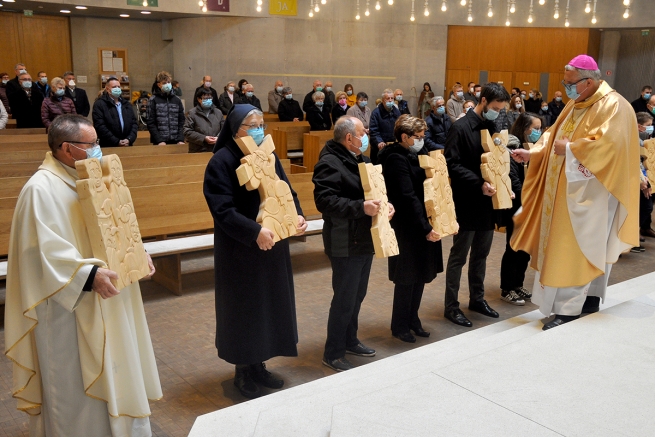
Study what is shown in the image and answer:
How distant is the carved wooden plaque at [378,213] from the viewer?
3.71 m

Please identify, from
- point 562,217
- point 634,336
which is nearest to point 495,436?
point 634,336

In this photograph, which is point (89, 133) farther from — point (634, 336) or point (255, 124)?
point (634, 336)

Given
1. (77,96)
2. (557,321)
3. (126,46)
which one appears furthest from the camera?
(126,46)

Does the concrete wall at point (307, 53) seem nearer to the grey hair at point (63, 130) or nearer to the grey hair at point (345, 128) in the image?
the grey hair at point (345, 128)

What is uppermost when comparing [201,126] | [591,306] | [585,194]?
[201,126]

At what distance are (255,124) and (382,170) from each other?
3.64 feet

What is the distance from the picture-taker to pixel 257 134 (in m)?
3.47

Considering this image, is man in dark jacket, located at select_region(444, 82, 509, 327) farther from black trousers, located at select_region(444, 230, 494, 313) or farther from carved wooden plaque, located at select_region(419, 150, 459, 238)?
carved wooden plaque, located at select_region(419, 150, 459, 238)

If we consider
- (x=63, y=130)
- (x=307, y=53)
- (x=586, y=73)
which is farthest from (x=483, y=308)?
(x=307, y=53)

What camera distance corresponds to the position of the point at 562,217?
155 inches

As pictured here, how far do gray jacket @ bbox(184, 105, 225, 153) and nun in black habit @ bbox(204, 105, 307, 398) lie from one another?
3.77 m

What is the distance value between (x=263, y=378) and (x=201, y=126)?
418cm

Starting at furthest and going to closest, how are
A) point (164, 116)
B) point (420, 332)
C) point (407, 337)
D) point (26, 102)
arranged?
1. point (26, 102)
2. point (164, 116)
3. point (420, 332)
4. point (407, 337)

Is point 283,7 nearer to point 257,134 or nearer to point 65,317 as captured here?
point 257,134
